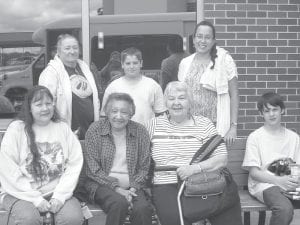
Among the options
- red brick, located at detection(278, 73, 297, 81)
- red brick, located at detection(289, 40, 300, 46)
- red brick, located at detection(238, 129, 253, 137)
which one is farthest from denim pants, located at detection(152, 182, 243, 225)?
red brick, located at detection(289, 40, 300, 46)

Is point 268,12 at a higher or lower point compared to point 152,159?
higher

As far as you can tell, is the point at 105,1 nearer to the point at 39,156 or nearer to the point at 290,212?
the point at 39,156

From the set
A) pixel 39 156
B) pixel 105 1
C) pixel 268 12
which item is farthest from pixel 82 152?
pixel 268 12

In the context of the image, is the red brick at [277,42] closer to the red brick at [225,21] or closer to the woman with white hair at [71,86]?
the red brick at [225,21]

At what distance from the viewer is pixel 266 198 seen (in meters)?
4.79

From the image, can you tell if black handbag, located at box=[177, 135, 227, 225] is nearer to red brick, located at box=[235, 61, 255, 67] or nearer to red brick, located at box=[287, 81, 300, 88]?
red brick, located at box=[235, 61, 255, 67]

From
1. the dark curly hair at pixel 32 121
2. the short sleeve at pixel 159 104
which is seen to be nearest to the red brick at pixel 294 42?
the short sleeve at pixel 159 104

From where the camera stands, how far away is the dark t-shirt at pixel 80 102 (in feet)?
16.6

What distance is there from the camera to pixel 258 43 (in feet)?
20.9

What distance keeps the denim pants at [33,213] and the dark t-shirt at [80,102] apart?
851 millimetres

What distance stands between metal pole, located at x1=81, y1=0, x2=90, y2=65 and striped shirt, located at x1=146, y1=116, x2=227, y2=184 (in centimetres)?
179

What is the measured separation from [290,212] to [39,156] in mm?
1934

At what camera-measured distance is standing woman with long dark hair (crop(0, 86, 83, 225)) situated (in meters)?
4.41

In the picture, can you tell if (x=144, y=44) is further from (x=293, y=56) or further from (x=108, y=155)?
(x=108, y=155)
